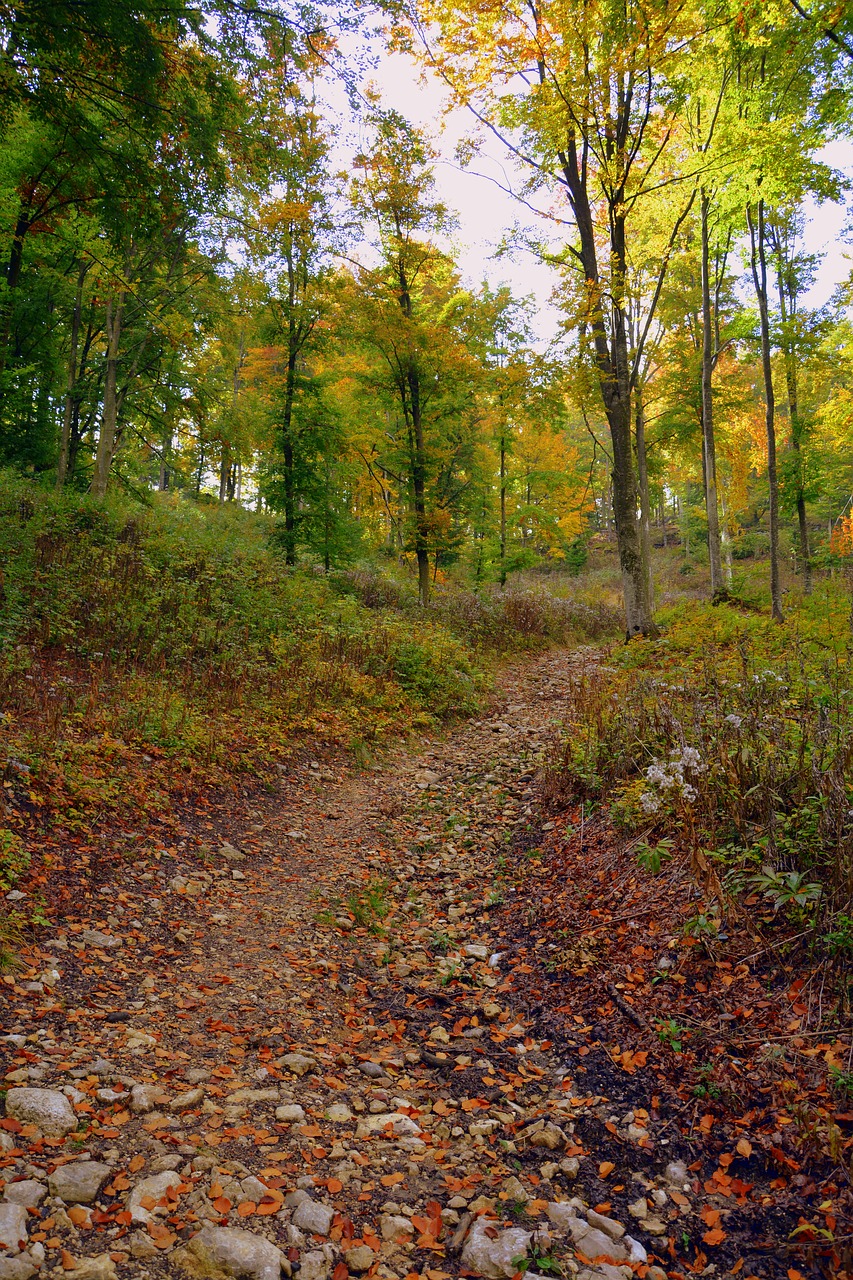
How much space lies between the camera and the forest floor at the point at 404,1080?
7.62 feet

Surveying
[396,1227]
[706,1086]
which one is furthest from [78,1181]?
[706,1086]

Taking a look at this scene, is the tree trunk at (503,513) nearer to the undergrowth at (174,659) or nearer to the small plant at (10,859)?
the undergrowth at (174,659)

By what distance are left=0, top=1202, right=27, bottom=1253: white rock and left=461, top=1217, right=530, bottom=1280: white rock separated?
58.8 inches

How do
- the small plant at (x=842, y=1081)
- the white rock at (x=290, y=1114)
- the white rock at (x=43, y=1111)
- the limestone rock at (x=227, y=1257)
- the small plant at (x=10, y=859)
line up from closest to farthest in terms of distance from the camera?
1. the limestone rock at (x=227, y=1257)
2. the white rock at (x=43, y=1111)
3. the small plant at (x=842, y=1081)
4. the white rock at (x=290, y=1114)
5. the small plant at (x=10, y=859)

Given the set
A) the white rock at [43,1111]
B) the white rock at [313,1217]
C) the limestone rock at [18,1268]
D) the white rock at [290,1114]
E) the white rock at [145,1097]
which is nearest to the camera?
the limestone rock at [18,1268]

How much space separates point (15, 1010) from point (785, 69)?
1633 cm

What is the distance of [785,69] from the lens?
1105 centimetres

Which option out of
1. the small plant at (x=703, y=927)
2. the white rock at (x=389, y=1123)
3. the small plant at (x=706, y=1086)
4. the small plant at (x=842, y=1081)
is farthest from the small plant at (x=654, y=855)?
the white rock at (x=389, y=1123)

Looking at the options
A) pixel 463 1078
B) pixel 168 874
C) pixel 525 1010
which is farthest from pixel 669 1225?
pixel 168 874

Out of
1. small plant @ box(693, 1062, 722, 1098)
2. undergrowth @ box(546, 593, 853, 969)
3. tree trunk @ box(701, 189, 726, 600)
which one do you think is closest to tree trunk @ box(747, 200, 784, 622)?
tree trunk @ box(701, 189, 726, 600)

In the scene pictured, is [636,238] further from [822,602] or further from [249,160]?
[249,160]

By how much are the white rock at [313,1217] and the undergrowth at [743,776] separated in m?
2.65

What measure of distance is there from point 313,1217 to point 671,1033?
195 centimetres

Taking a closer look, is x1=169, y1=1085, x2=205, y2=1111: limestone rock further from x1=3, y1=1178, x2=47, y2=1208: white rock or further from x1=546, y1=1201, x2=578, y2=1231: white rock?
x1=546, y1=1201, x2=578, y2=1231: white rock
